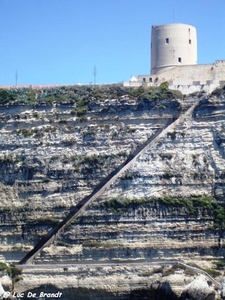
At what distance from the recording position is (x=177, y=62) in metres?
43.5

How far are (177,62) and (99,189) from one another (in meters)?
10.4

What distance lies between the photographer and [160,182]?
36.6m

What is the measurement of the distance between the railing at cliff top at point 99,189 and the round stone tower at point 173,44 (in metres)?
6.04

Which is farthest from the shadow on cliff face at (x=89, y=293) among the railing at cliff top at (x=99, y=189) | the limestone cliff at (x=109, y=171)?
the railing at cliff top at (x=99, y=189)

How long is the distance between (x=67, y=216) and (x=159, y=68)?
465 inches

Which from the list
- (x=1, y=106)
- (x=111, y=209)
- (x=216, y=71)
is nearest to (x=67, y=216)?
(x=111, y=209)

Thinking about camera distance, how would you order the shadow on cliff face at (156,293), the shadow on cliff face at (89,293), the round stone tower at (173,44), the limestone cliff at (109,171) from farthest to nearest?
1. the round stone tower at (173,44)
2. the limestone cliff at (109,171)
3. the shadow on cliff face at (89,293)
4. the shadow on cliff face at (156,293)

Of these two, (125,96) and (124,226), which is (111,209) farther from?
(125,96)

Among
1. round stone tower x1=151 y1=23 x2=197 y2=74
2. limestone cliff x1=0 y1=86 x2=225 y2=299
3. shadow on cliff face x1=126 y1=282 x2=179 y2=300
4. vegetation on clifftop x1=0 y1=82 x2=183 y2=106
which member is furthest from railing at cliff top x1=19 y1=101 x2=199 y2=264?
round stone tower x1=151 y1=23 x2=197 y2=74

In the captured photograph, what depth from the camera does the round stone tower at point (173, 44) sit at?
43.3 metres

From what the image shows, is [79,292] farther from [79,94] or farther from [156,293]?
[79,94]

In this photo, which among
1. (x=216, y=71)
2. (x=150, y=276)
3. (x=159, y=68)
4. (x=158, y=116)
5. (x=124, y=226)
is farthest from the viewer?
(x=159, y=68)

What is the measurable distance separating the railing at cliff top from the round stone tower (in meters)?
6.04

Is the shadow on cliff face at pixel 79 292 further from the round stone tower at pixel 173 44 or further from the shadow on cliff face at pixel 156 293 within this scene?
the round stone tower at pixel 173 44
